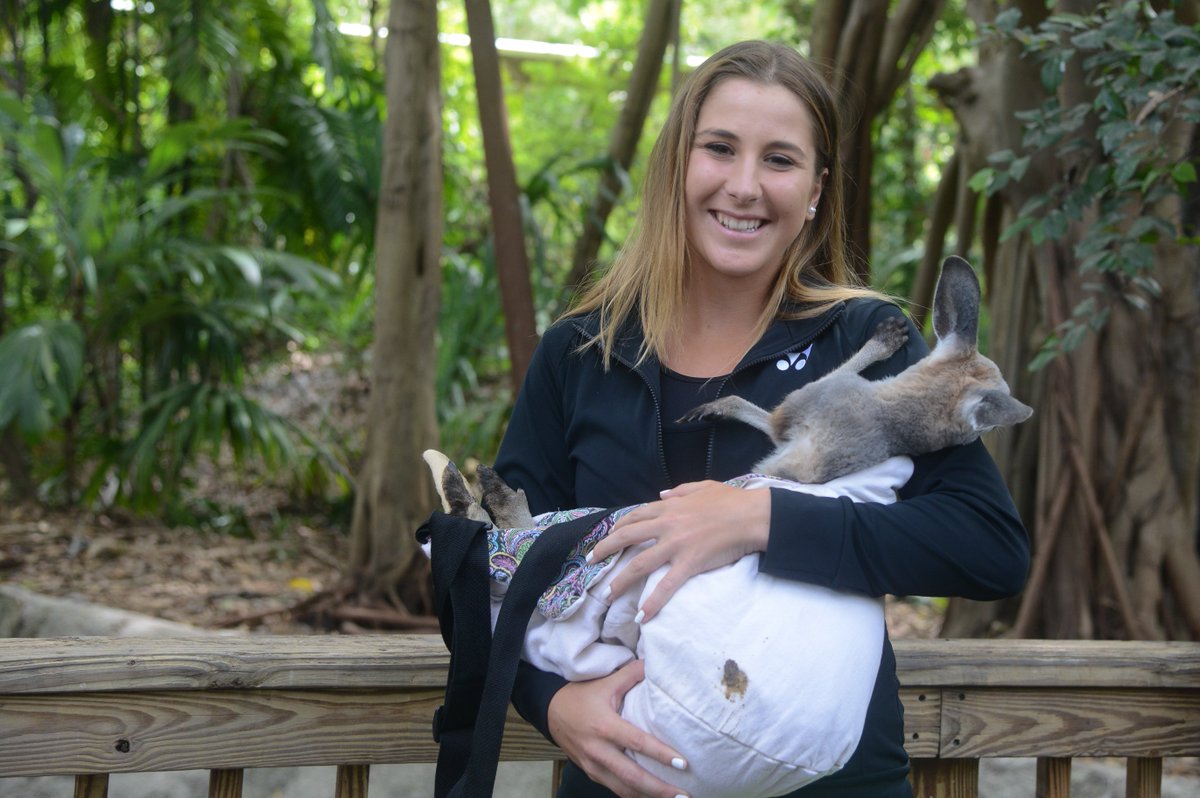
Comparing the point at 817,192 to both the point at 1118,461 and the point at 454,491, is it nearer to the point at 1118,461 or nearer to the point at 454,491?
the point at 454,491

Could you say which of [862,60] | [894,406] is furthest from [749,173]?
[862,60]

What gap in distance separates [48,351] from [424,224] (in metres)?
1.90

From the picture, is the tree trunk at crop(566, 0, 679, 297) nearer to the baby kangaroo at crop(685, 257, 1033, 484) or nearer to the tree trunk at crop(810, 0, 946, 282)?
the tree trunk at crop(810, 0, 946, 282)

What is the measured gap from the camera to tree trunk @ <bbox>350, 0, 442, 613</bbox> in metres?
4.41

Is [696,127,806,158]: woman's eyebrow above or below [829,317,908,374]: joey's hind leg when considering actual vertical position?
above

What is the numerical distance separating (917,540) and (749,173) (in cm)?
63

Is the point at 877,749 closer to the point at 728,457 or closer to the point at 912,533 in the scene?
the point at 912,533

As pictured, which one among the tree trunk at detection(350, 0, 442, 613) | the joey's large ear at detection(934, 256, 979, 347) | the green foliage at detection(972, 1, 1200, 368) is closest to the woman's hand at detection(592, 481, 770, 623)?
the joey's large ear at detection(934, 256, 979, 347)

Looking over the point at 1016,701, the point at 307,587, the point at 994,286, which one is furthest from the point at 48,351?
the point at 1016,701

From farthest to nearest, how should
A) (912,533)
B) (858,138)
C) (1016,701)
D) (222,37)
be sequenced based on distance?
(222,37) < (858,138) < (1016,701) < (912,533)

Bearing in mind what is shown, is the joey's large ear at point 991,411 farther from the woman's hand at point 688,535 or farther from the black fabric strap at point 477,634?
the black fabric strap at point 477,634

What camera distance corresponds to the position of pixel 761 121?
177 centimetres

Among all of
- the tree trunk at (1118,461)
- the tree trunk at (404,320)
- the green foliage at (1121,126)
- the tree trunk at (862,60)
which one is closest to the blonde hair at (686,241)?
the green foliage at (1121,126)

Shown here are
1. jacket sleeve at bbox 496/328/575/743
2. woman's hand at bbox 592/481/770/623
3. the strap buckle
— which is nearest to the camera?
woman's hand at bbox 592/481/770/623
